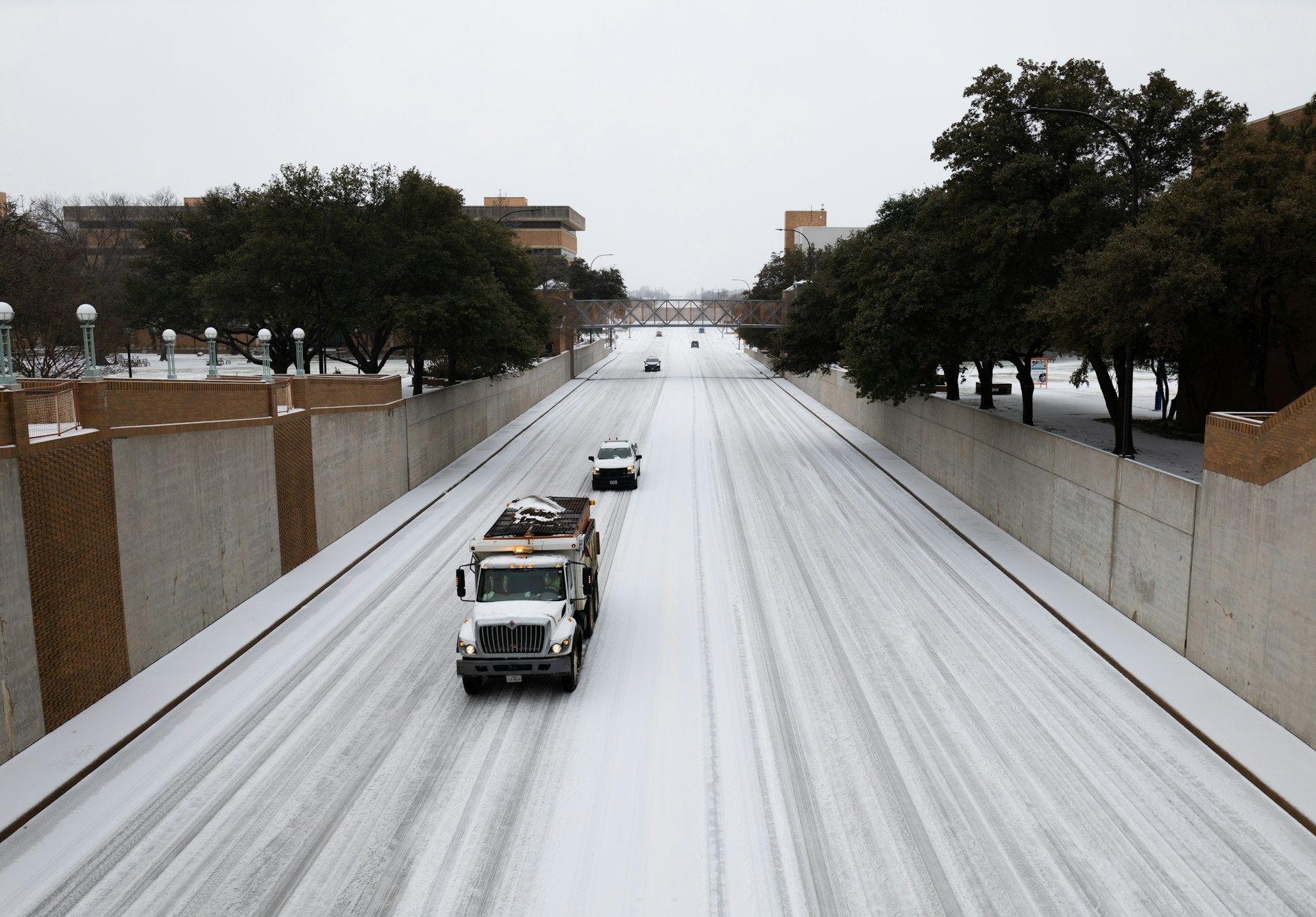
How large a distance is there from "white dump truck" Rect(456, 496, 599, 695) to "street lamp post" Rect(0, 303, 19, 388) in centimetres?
735

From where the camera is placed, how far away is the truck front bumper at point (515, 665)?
15938 mm

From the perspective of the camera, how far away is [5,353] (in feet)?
47.7

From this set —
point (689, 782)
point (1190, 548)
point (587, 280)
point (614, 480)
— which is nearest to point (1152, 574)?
point (1190, 548)

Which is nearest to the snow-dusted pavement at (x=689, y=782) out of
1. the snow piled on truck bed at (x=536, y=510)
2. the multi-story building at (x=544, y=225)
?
the snow piled on truck bed at (x=536, y=510)

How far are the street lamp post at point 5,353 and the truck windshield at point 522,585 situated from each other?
25.7ft

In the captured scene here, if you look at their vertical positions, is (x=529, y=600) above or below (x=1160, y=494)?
below

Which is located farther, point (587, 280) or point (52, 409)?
point (587, 280)

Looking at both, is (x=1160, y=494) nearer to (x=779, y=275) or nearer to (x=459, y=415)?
(x=459, y=415)

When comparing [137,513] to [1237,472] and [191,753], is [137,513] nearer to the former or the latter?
[191,753]

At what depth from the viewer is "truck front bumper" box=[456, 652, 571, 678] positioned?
15938mm

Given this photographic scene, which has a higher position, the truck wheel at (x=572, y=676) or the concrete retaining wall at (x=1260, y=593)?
the concrete retaining wall at (x=1260, y=593)

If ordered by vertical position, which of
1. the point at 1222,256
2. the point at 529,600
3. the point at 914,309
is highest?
the point at 1222,256

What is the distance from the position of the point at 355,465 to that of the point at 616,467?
30.8ft

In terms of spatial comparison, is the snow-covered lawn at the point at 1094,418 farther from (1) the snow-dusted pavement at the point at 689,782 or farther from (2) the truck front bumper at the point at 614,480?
(2) the truck front bumper at the point at 614,480
